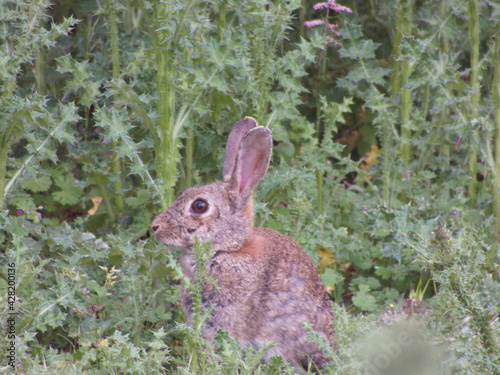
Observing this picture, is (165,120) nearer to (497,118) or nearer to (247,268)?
(247,268)

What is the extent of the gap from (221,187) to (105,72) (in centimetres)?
180

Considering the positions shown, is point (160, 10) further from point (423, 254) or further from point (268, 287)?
point (423, 254)

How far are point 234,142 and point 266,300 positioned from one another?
1062mm

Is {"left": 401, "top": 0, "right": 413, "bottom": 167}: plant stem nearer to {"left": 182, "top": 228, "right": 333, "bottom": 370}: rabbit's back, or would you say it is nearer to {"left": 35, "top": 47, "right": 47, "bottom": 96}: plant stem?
{"left": 182, "top": 228, "right": 333, "bottom": 370}: rabbit's back

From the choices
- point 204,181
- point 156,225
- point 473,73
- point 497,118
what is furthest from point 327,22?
point 156,225

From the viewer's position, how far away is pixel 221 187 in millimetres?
4137

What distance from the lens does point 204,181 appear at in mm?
5273

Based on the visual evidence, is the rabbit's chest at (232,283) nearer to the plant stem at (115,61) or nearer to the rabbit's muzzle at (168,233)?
the rabbit's muzzle at (168,233)

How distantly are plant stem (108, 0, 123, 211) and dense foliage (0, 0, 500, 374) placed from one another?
0.05 ft

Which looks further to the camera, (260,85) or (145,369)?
(260,85)

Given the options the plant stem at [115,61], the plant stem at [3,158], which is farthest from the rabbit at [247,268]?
the plant stem at [3,158]

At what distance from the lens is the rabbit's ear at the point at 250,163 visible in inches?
158

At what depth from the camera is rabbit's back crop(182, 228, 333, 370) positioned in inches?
149

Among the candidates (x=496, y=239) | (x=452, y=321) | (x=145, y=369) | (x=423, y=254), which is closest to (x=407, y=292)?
(x=496, y=239)
